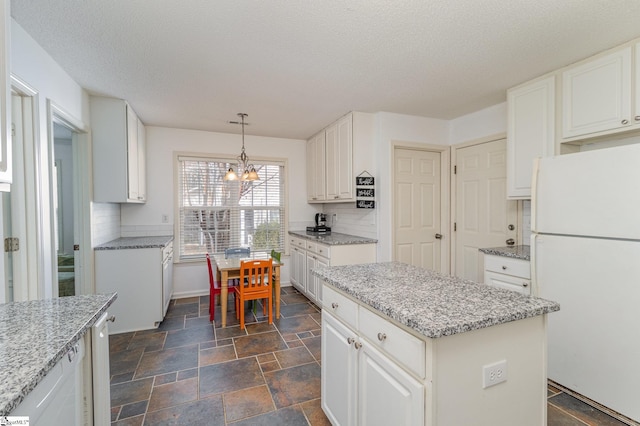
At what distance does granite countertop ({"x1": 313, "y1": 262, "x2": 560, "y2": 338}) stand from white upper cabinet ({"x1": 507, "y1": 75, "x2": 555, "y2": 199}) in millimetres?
1731

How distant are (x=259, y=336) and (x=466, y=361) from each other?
2387 mm

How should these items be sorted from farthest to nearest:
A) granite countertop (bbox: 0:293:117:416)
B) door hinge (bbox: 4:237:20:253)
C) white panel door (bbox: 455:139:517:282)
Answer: white panel door (bbox: 455:139:517:282) → door hinge (bbox: 4:237:20:253) → granite countertop (bbox: 0:293:117:416)

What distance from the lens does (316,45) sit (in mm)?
2115

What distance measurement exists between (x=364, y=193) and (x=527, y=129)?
173 centimetres

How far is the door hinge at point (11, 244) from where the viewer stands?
1999 millimetres

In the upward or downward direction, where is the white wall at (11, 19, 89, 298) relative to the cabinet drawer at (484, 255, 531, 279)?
upward

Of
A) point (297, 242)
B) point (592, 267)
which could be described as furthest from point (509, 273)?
point (297, 242)

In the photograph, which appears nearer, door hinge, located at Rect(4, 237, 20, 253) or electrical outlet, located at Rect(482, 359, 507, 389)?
electrical outlet, located at Rect(482, 359, 507, 389)

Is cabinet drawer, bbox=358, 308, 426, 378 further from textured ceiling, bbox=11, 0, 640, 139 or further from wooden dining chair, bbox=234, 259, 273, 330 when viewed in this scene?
wooden dining chair, bbox=234, 259, 273, 330

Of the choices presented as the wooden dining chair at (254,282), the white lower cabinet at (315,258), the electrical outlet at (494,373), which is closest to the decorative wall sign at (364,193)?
the white lower cabinet at (315,258)

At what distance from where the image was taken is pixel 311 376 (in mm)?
2336

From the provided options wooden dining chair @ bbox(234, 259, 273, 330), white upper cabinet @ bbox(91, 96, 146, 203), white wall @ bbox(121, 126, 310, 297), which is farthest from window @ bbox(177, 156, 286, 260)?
wooden dining chair @ bbox(234, 259, 273, 330)

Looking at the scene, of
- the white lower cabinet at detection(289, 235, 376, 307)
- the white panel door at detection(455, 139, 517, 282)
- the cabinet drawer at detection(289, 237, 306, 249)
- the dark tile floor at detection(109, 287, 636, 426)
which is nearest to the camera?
the dark tile floor at detection(109, 287, 636, 426)

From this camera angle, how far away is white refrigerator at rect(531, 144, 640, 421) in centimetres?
177
